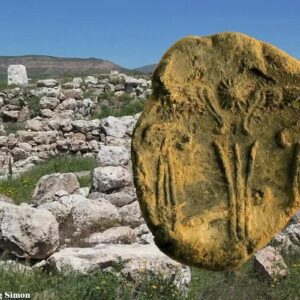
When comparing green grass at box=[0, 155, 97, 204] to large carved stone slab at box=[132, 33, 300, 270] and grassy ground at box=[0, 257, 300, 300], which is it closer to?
grassy ground at box=[0, 257, 300, 300]

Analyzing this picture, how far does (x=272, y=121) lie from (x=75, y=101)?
1552 centimetres

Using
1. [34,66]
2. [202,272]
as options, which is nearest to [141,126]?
[202,272]

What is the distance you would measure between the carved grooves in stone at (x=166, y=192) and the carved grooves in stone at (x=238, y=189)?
0.31 m

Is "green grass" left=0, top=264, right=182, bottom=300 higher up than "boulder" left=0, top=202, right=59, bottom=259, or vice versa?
"boulder" left=0, top=202, right=59, bottom=259

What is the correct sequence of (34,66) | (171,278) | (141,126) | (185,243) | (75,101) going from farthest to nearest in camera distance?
(34,66) < (75,101) < (171,278) < (141,126) < (185,243)

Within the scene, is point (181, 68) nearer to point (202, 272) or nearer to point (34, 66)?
point (202, 272)

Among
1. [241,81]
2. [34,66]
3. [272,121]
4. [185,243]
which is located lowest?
[185,243]

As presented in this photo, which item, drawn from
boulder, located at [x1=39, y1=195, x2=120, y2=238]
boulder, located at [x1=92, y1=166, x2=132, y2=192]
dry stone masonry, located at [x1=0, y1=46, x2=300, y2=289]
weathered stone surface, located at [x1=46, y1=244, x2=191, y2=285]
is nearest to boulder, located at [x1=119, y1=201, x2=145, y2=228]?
dry stone masonry, located at [x1=0, y1=46, x2=300, y2=289]

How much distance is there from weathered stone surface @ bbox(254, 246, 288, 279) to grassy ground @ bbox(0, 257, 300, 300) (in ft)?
0.46

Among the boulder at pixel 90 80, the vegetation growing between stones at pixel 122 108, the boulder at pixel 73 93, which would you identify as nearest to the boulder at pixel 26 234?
the vegetation growing between stones at pixel 122 108

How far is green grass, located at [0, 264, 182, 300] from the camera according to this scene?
5113 mm

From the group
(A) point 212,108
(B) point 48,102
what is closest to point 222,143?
(A) point 212,108

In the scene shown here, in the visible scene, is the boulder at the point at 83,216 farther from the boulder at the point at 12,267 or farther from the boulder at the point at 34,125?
the boulder at the point at 34,125

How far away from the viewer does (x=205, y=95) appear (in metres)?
3.58
